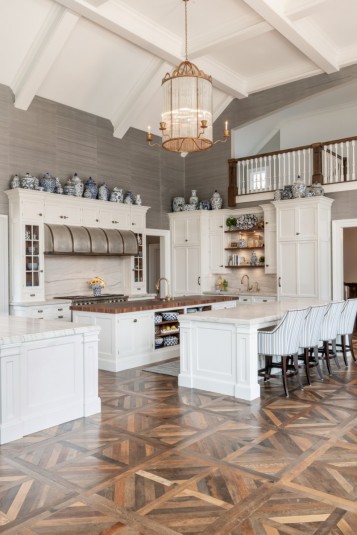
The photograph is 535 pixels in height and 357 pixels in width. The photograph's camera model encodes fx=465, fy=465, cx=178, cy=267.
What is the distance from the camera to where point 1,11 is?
6898mm

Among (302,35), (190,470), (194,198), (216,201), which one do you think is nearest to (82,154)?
(194,198)

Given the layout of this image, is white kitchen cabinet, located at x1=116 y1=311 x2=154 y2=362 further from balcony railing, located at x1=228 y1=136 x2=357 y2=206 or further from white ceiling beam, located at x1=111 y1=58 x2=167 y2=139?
white ceiling beam, located at x1=111 y1=58 x2=167 y2=139

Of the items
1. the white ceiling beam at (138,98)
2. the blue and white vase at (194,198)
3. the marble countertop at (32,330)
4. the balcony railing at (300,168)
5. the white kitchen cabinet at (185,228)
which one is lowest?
the marble countertop at (32,330)

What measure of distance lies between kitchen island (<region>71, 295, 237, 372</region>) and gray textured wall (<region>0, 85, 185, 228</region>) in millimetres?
A: 2834

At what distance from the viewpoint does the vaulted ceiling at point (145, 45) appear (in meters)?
7.10

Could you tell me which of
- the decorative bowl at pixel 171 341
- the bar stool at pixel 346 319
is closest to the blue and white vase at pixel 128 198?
the decorative bowl at pixel 171 341

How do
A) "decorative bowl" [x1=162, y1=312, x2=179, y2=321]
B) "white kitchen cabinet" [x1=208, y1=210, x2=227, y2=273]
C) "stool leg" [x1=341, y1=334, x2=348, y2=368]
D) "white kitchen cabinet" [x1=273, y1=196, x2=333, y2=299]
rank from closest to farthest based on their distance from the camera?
"stool leg" [x1=341, y1=334, x2=348, y2=368]
"decorative bowl" [x1=162, y1=312, x2=179, y2=321]
"white kitchen cabinet" [x1=273, y1=196, x2=333, y2=299]
"white kitchen cabinet" [x1=208, y1=210, x2=227, y2=273]

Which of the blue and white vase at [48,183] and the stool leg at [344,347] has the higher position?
the blue and white vase at [48,183]

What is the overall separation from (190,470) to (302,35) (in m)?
7.18

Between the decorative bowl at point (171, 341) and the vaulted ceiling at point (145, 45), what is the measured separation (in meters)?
4.76

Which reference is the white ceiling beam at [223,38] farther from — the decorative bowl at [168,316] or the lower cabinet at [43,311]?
the lower cabinet at [43,311]

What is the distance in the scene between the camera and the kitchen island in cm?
628

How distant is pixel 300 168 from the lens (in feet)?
32.7

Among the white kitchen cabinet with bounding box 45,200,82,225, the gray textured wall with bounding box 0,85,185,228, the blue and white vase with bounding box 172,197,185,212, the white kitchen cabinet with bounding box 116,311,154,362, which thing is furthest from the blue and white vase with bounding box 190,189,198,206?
the white kitchen cabinet with bounding box 116,311,154,362
